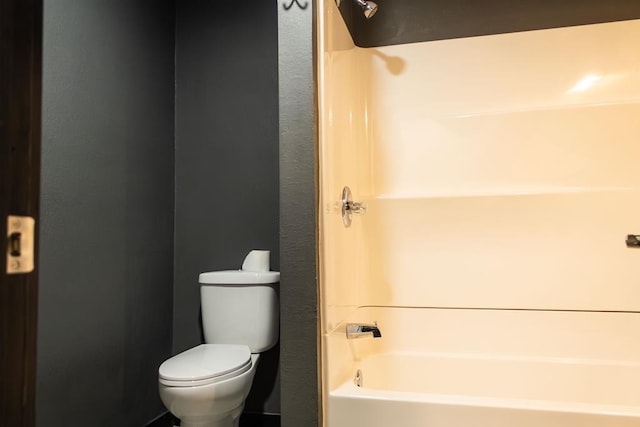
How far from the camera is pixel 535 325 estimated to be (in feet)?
7.09

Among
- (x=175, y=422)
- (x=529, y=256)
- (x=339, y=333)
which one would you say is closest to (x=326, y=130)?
(x=339, y=333)

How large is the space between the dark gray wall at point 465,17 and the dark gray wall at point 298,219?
23.2 inches

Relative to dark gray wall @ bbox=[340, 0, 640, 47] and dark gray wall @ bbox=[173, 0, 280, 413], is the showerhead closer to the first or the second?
dark gray wall @ bbox=[340, 0, 640, 47]

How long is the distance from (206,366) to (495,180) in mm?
1539

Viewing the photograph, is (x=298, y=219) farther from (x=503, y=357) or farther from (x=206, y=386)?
(x=503, y=357)

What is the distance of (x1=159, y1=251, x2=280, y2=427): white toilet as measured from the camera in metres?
Answer: 1.87

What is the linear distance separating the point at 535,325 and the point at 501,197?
59cm

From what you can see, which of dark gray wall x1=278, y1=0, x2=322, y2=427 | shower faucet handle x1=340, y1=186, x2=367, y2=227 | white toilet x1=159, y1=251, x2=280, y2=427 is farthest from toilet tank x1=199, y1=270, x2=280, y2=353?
dark gray wall x1=278, y1=0, x2=322, y2=427

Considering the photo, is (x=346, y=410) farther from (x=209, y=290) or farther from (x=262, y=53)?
(x=262, y=53)

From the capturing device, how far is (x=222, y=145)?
2697mm

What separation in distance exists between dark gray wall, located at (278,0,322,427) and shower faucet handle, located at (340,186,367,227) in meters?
0.31

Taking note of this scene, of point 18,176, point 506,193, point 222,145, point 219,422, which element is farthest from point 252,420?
point 18,176

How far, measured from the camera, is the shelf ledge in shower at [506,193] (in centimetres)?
215

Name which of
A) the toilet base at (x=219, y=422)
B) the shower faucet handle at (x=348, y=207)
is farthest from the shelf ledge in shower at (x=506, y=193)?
the toilet base at (x=219, y=422)
